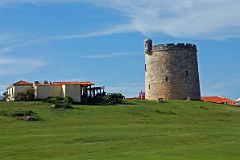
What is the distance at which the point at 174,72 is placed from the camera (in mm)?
77188

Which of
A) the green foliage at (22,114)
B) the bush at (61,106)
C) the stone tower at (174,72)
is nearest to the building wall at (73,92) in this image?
the bush at (61,106)

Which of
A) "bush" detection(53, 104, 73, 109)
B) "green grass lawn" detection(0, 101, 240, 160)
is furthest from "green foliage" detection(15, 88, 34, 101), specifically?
"green grass lawn" detection(0, 101, 240, 160)

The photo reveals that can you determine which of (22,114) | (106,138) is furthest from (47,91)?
(106,138)

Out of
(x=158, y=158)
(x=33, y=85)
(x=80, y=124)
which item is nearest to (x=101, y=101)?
(x=33, y=85)

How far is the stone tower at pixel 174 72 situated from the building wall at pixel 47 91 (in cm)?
1785

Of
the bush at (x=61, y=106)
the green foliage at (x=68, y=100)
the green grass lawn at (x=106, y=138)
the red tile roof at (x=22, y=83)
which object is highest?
the red tile roof at (x=22, y=83)

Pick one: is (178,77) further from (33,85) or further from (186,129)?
(186,129)

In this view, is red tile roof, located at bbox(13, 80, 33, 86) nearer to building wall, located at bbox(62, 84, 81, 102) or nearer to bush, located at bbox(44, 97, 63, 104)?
building wall, located at bbox(62, 84, 81, 102)

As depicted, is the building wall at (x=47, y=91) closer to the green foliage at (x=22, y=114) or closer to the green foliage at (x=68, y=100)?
the green foliage at (x=68, y=100)

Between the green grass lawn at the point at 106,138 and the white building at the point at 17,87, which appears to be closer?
the green grass lawn at the point at 106,138

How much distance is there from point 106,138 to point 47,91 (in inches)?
1378

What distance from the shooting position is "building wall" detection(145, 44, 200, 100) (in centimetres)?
7725

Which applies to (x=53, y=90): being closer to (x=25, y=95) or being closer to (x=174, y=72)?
(x=25, y=95)

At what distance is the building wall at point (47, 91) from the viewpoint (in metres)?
64.4
